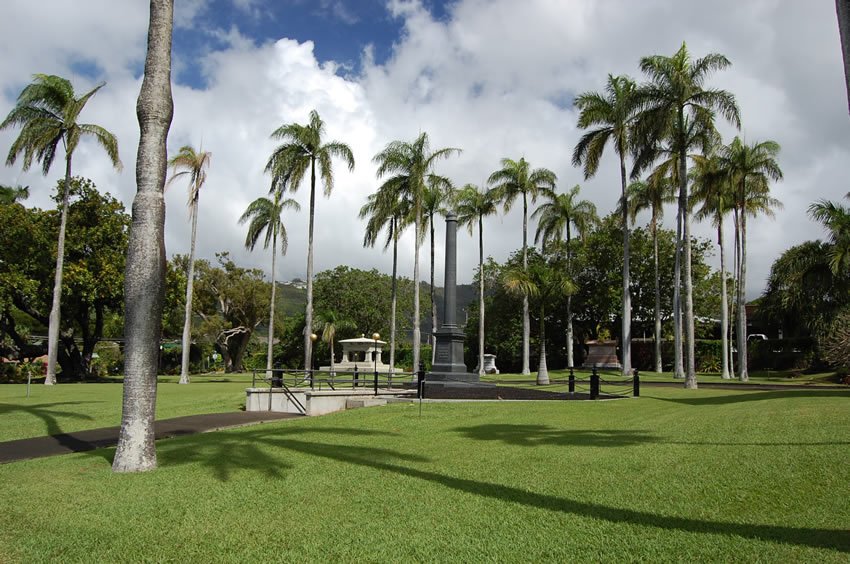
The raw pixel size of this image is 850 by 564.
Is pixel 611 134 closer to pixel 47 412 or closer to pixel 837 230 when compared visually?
pixel 837 230

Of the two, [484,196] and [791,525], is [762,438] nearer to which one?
[791,525]

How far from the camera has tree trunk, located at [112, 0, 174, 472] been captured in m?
8.33

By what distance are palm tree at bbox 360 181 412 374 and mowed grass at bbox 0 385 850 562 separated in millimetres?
26442

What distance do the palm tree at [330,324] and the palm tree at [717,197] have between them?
3140 centimetres

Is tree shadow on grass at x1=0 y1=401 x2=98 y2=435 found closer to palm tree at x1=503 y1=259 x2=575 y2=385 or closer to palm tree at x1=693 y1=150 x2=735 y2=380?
palm tree at x1=503 y1=259 x2=575 y2=385

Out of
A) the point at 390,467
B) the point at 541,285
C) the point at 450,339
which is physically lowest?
the point at 390,467

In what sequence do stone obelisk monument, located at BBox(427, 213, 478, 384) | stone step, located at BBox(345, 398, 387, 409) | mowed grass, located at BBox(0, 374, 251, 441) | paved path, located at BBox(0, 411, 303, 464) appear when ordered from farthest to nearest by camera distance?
1. stone obelisk monument, located at BBox(427, 213, 478, 384)
2. stone step, located at BBox(345, 398, 387, 409)
3. mowed grass, located at BBox(0, 374, 251, 441)
4. paved path, located at BBox(0, 411, 303, 464)

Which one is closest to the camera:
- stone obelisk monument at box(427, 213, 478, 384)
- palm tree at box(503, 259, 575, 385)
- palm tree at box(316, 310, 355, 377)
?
stone obelisk monument at box(427, 213, 478, 384)

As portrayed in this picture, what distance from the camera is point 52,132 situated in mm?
32156

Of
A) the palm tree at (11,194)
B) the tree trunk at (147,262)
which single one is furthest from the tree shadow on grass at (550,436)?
the palm tree at (11,194)

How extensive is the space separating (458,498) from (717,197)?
115 feet

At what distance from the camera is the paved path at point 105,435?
10.2 m

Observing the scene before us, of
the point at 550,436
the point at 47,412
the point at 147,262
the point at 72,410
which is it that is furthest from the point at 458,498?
the point at 72,410

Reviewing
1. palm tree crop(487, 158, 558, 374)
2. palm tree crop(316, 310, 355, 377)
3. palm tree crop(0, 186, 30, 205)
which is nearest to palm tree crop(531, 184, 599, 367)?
palm tree crop(487, 158, 558, 374)
